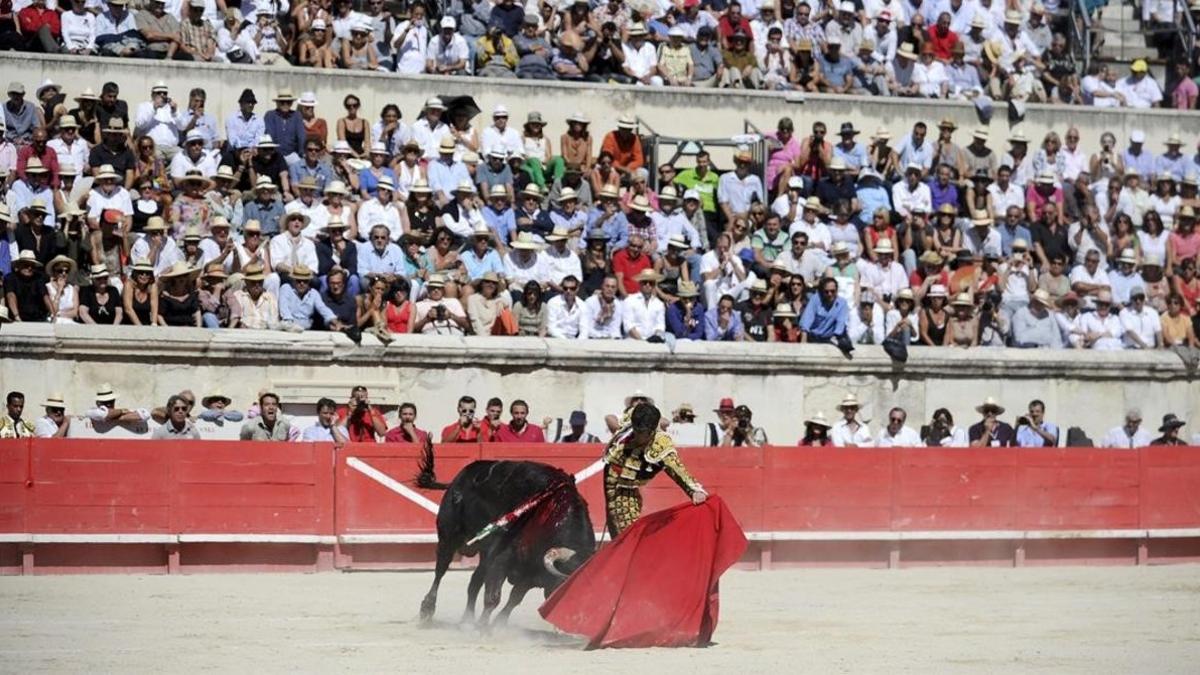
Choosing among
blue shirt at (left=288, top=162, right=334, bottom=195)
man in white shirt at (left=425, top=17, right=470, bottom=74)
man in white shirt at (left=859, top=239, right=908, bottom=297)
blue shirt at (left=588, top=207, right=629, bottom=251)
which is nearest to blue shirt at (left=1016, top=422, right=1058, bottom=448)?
man in white shirt at (left=859, top=239, right=908, bottom=297)

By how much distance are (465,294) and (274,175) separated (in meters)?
1.98

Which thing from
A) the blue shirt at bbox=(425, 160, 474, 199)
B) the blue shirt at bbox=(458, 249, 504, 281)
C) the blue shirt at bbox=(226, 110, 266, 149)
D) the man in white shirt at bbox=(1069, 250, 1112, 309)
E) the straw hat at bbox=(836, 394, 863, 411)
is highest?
the blue shirt at bbox=(226, 110, 266, 149)

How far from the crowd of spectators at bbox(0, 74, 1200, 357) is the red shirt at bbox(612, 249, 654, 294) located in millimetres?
26

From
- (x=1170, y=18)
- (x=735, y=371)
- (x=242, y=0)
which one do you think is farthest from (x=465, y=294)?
(x=1170, y=18)

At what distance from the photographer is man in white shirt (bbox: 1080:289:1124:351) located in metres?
21.2

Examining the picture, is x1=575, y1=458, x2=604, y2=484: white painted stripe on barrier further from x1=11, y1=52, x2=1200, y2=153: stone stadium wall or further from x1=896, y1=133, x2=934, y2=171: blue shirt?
x1=896, y1=133, x2=934, y2=171: blue shirt

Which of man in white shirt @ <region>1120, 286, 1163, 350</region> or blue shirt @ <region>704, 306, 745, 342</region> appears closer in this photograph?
blue shirt @ <region>704, 306, 745, 342</region>

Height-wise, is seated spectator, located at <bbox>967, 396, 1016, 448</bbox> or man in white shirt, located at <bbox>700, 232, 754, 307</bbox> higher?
man in white shirt, located at <bbox>700, 232, 754, 307</bbox>

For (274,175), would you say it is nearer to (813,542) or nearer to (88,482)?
(88,482)

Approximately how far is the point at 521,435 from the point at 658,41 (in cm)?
600

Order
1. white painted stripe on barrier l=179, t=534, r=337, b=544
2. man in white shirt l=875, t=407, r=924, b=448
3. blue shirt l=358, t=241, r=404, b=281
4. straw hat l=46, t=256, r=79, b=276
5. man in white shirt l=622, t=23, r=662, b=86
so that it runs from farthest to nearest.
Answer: man in white shirt l=622, t=23, r=662, b=86 → man in white shirt l=875, t=407, r=924, b=448 → blue shirt l=358, t=241, r=404, b=281 → straw hat l=46, t=256, r=79, b=276 → white painted stripe on barrier l=179, t=534, r=337, b=544

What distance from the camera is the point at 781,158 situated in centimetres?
2153

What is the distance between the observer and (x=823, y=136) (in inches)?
848

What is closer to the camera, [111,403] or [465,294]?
[111,403]
